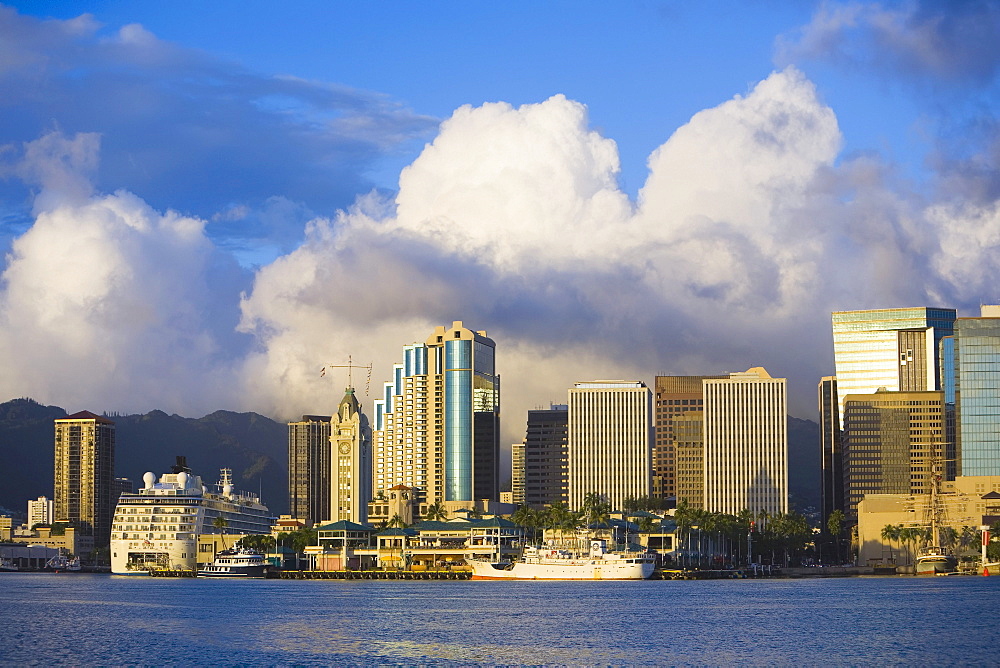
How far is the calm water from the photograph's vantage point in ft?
355

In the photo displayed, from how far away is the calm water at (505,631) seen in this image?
355ft

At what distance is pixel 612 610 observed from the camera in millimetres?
160750

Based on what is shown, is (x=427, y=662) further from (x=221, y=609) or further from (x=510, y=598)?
(x=510, y=598)

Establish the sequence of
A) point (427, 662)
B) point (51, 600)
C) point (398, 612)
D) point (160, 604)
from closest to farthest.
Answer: point (427, 662) < point (398, 612) < point (160, 604) < point (51, 600)

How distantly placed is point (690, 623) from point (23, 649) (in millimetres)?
60216

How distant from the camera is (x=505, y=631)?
130 m

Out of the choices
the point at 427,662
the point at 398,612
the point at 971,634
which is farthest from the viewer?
the point at 398,612

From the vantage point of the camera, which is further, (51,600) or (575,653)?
(51,600)

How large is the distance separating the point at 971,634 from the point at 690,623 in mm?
26918

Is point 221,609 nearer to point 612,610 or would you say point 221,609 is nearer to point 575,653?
point 612,610

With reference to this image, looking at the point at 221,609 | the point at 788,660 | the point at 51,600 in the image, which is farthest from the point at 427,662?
the point at 51,600

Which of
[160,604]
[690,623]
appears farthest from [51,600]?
[690,623]

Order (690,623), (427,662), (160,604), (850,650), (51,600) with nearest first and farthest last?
(427,662) → (850,650) → (690,623) → (160,604) → (51,600)

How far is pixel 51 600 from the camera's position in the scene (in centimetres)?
18800
